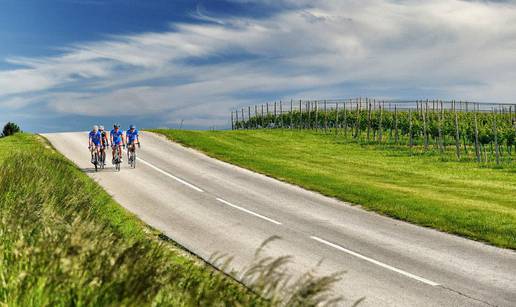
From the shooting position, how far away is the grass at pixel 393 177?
17547 millimetres

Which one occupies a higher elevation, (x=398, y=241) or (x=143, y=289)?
(x=143, y=289)

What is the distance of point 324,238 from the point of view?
14945 millimetres

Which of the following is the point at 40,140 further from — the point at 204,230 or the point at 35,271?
the point at 35,271

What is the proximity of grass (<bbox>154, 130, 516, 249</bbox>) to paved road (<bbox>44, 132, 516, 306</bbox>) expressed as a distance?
1099mm

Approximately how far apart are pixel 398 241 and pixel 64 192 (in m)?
8.51

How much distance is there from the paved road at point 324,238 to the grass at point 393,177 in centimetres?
110

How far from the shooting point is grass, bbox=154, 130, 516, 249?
57.6ft

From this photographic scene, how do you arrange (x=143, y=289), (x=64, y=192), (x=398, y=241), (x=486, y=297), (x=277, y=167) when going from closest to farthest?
1. (x=143, y=289)
2. (x=486, y=297)
3. (x=64, y=192)
4. (x=398, y=241)
5. (x=277, y=167)

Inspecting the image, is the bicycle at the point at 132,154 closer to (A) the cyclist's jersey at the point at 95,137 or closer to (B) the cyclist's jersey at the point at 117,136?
(B) the cyclist's jersey at the point at 117,136

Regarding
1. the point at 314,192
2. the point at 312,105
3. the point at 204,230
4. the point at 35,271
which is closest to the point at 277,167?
the point at 314,192

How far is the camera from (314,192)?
A: 2273 centimetres

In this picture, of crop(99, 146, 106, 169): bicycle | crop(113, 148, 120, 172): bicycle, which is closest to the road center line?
crop(113, 148, 120, 172): bicycle

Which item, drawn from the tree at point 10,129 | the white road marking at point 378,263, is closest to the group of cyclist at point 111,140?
the white road marking at point 378,263

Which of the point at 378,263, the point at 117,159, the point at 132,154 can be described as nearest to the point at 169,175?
the point at 117,159
